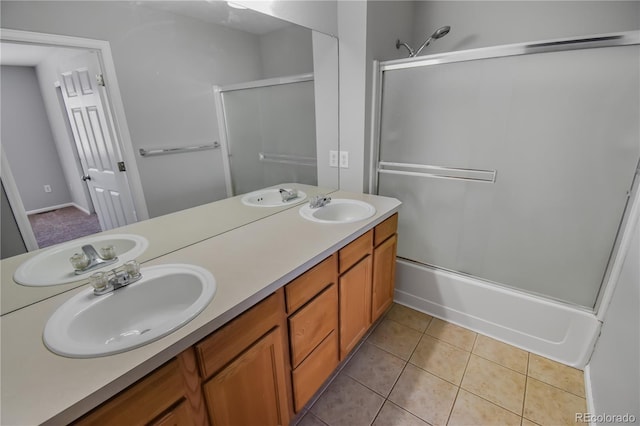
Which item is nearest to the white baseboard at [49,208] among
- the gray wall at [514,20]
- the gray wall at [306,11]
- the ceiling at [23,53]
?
the ceiling at [23,53]

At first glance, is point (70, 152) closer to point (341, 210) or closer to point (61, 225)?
point (61, 225)

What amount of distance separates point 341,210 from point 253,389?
45.1 inches

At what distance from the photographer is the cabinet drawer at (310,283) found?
3.61ft

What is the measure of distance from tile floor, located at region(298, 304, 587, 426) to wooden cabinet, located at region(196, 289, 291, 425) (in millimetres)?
472

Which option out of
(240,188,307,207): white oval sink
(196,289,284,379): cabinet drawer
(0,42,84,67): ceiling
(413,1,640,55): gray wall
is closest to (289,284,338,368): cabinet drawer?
(196,289,284,379): cabinet drawer

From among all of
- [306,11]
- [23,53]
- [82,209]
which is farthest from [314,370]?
[306,11]

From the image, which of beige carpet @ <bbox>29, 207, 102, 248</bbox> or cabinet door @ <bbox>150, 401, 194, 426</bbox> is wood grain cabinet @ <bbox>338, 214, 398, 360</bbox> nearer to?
cabinet door @ <bbox>150, 401, 194, 426</bbox>

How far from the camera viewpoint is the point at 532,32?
6.05 feet

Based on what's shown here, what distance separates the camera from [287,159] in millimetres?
1816

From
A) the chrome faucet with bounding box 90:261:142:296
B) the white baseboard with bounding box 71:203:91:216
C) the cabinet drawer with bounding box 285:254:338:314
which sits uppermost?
the white baseboard with bounding box 71:203:91:216

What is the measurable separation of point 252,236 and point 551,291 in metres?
1.73

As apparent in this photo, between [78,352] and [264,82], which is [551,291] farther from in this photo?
[78,352]

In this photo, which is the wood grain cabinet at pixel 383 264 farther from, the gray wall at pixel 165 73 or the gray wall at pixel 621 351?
the gray wall at pixel 621 351

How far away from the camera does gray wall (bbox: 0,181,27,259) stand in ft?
2.66
